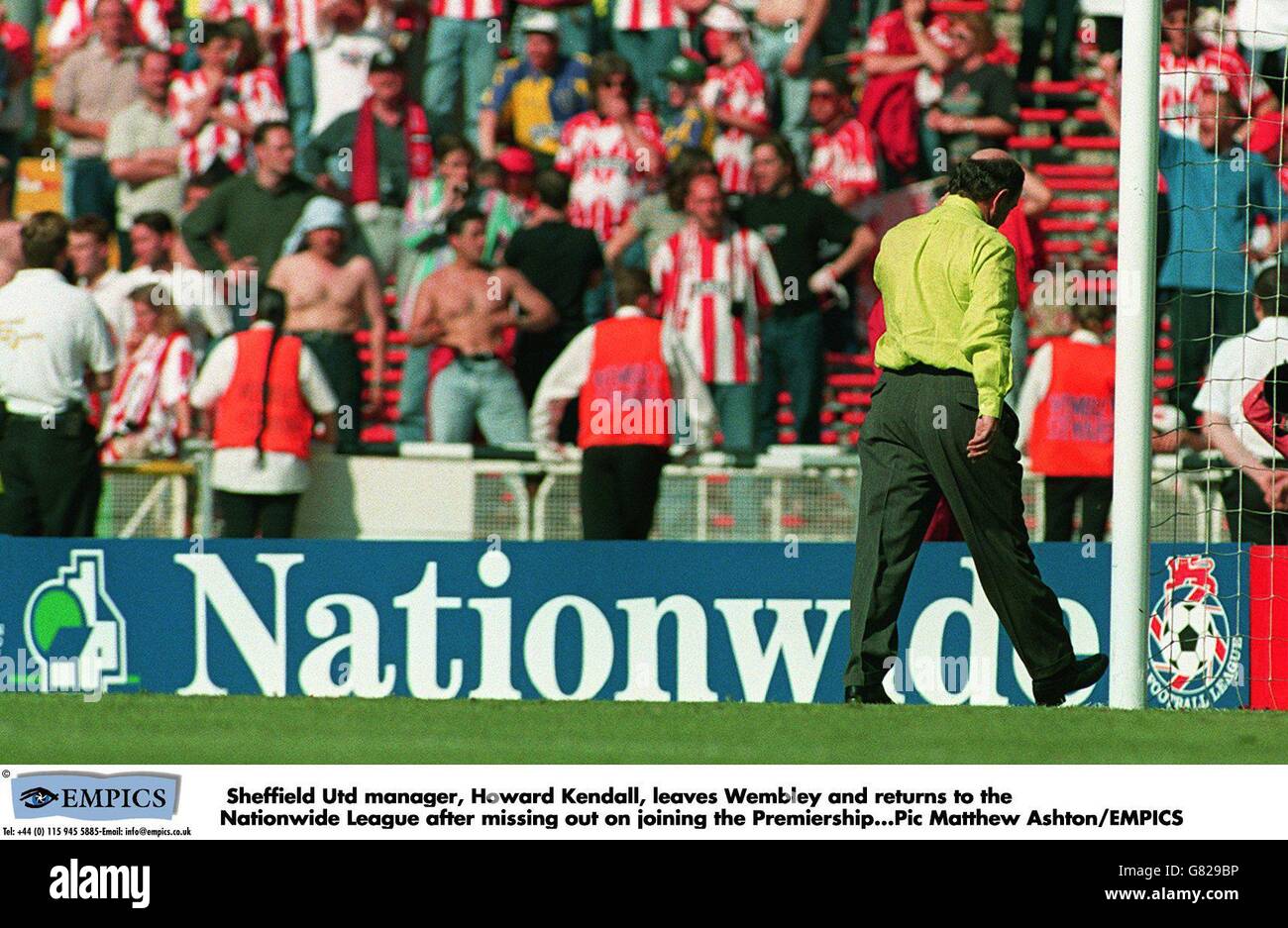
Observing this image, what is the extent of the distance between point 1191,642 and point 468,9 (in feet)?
17.4

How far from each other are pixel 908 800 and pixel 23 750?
229 cm

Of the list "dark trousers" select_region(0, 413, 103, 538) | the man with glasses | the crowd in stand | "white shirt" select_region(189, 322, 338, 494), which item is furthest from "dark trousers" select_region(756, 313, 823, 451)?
"dark trousers" select_region(0, 413, 103, 538)

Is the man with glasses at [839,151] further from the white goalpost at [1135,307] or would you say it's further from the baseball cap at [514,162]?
the white goalpost at [1135,307]

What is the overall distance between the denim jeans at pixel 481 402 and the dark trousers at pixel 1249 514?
10.5 feet

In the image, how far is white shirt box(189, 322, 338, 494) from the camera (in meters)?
7.91

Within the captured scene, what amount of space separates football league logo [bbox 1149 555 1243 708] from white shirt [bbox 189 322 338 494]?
3.61 m

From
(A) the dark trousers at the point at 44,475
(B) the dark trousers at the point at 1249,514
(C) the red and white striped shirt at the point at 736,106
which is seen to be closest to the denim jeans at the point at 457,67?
(C) the red and white striped shirt at the point at 736,106

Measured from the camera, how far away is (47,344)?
301 inches

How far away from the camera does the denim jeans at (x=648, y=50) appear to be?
9773 millimetres

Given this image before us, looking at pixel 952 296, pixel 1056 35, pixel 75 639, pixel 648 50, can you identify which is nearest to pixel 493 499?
pixel 75 639

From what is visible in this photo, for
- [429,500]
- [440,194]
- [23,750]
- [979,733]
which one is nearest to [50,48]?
[440,194]

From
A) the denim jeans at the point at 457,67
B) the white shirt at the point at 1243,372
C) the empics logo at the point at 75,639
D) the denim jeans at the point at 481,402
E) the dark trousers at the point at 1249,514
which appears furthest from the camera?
the denim jeans at the point at 457,67

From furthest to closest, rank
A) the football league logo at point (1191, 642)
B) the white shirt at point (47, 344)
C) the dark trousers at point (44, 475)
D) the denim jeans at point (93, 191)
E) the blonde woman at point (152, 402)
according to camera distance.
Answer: the denim jeans at point (93, 191), the blonde woman at point (152, 402), the white shirt at point (47, 344), the dark trousers at point (44, 475), the football league logo at point (1191, 642)

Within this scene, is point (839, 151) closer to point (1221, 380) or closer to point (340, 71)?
point (340, 71)
